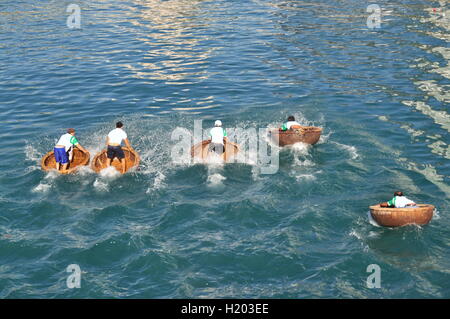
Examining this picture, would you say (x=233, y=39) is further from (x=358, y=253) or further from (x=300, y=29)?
(x=358, y=253)

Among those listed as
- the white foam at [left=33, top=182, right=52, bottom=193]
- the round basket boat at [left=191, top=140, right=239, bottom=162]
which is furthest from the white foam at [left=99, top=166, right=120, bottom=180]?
the round basket boat at [left=191, top=140, right=239, bottom=162]

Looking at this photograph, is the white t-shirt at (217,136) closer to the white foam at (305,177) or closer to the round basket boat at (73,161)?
the white foam at (305,177)

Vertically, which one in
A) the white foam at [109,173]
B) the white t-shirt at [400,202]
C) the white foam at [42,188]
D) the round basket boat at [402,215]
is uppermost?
the white foam at [109,173]

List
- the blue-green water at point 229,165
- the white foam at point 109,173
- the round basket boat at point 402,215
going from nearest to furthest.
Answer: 1. the blue-green water at point 229,165
2. the round basket boat at point 402,215
3. the white foam at point 109,173

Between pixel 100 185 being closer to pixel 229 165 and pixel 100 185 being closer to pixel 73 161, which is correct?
pixel 73 161

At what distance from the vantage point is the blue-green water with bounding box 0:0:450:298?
18.2 meters

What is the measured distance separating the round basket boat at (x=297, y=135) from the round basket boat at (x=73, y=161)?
29.1ft

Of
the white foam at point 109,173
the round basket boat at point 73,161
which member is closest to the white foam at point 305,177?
the white foam at point 109,173

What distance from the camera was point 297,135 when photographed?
26.2 m

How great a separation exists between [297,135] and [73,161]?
10378 millimetres

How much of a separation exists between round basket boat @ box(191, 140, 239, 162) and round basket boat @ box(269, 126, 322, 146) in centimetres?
208

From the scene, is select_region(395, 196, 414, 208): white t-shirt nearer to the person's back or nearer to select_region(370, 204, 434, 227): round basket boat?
the person's back

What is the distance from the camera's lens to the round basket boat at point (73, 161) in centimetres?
2456
